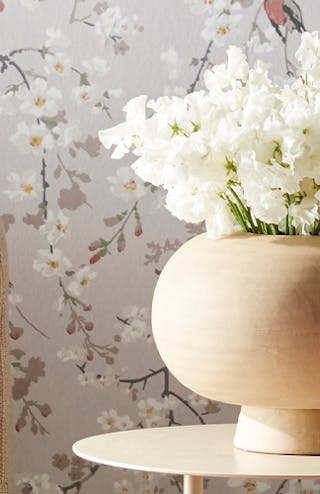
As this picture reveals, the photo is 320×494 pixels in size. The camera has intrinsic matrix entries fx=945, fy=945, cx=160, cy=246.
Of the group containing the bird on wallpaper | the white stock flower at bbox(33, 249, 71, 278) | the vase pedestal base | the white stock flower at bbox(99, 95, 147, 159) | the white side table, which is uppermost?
the bird on wallpaper

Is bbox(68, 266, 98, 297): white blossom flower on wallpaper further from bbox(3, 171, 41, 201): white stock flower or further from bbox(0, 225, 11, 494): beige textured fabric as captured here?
bbox(0, 225, 11, 494): beige textured fabric

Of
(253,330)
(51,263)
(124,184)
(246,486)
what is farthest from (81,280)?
(253,330)

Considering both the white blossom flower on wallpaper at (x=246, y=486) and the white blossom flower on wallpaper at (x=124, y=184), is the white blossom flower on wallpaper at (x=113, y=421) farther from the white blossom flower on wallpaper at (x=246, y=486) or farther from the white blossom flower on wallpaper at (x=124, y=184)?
the white blossom flower on wallpaper at (x=124, y=184)

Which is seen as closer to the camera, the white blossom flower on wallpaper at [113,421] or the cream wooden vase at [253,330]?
the cream wooden vase at [253,330]

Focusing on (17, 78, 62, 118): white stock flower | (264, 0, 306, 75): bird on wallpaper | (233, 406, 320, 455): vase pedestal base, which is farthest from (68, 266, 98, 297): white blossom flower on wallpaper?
(233, 406, 320, 455): vase pedestal base

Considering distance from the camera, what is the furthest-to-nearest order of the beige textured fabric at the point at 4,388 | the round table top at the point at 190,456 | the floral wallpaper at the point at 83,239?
the floral wallpaper at the point at 83,239 → the beige textured fabric at the point at 4,388 → the round table top at the point at 190,456

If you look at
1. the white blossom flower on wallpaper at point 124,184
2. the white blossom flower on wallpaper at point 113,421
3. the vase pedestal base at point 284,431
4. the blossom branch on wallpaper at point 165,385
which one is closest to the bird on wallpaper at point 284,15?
the white blossom flower on wallpaper at point 124,184

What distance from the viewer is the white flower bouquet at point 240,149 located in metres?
1.08

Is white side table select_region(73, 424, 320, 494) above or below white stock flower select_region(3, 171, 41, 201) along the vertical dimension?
below

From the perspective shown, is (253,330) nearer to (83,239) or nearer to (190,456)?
(190,456)

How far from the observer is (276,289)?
108 centimetres

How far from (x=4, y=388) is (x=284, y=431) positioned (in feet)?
1.18

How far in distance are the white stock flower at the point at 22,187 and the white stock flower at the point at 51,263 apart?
0.35 feet

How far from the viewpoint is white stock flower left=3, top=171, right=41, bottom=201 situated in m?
1.79
